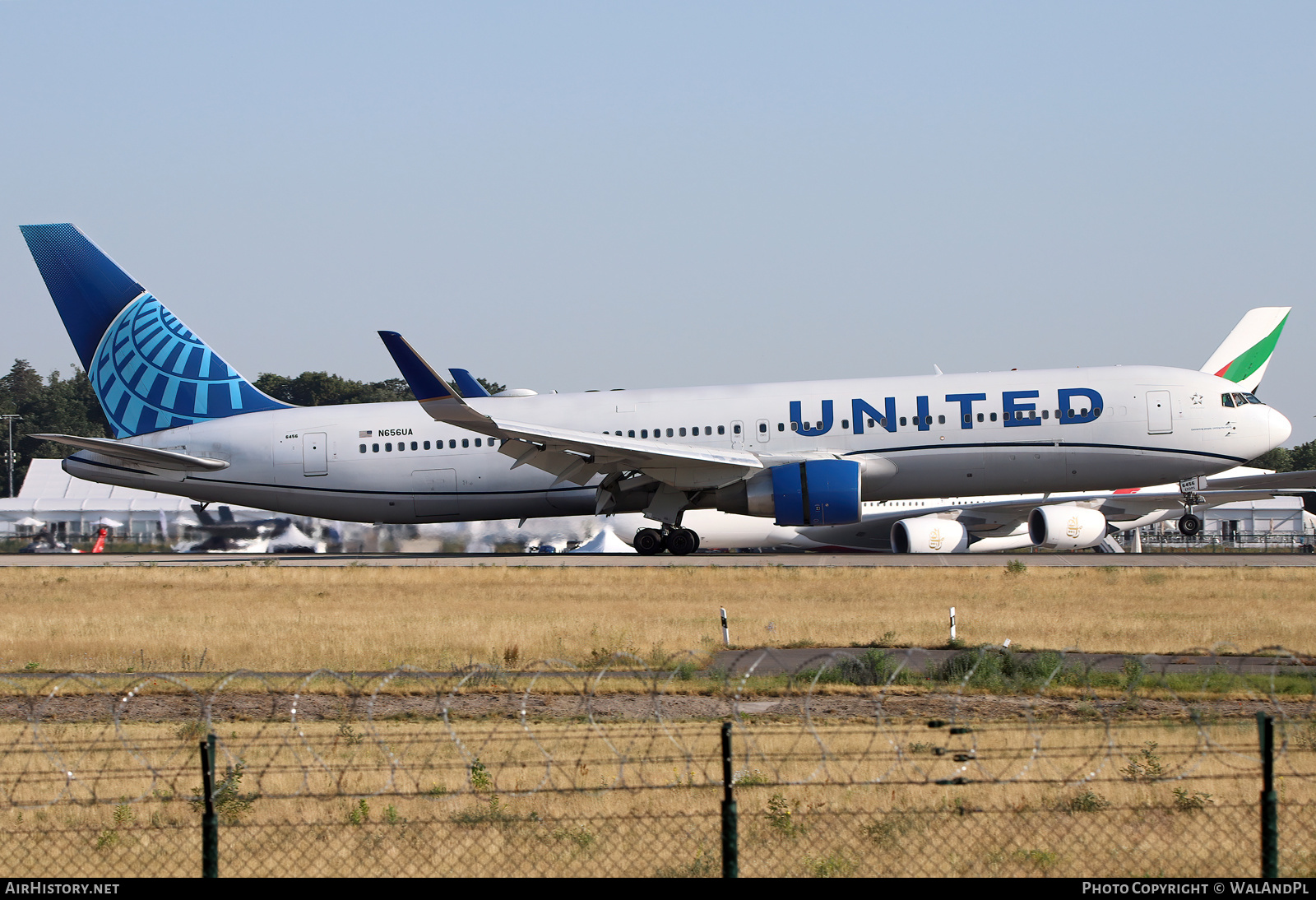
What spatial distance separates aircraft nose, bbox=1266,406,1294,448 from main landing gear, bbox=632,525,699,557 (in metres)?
15.2

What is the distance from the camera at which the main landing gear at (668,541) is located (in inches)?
1335

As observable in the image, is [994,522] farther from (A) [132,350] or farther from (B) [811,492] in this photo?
(A) [132,350]

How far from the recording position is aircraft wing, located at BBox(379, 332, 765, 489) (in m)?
28.8

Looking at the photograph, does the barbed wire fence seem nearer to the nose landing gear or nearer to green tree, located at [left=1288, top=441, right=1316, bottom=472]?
the nose landing gear

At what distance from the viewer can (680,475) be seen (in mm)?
31703

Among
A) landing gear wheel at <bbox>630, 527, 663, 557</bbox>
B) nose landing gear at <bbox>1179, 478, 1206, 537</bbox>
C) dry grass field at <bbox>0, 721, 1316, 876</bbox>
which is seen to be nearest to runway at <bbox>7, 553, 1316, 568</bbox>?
landing gear wheel at <bbox>630, 527, 663, 557</bbox>

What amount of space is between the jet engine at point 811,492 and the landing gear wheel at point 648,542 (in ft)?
11.3

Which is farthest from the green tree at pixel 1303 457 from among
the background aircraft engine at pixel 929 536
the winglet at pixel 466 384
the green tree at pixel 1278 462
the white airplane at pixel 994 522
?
the winglet at pixel 466 384

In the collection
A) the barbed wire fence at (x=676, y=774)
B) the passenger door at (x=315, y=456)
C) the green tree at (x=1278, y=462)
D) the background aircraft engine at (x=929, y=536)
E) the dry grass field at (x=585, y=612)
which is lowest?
the green tree at (x=1278, y=462)

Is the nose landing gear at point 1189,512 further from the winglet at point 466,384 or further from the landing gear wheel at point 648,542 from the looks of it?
the winglet at point 466,384

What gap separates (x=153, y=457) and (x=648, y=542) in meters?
13.6

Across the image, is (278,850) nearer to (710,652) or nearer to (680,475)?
(710,652)
